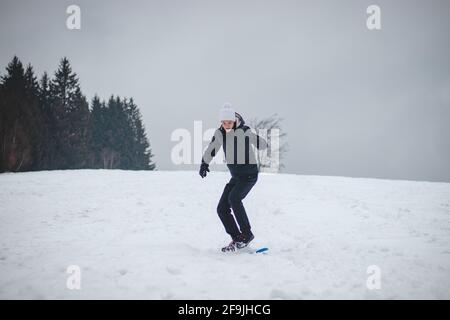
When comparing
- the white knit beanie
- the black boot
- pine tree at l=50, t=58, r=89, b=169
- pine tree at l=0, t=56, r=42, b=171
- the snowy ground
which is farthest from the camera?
pine tree at l=50, t=58, r=89, b=169

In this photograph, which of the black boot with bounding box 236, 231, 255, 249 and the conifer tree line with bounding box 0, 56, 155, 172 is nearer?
the black boot with bounding box 236, 231, 255, 249

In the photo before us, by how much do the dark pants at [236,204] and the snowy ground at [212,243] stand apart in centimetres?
52

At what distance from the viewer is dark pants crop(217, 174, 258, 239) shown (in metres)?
5.10

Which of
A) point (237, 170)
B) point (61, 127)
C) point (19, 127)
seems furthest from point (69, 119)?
point (237, 170)

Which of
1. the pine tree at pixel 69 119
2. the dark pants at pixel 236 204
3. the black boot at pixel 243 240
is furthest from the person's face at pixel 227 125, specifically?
the pine tree at pixel 69 119

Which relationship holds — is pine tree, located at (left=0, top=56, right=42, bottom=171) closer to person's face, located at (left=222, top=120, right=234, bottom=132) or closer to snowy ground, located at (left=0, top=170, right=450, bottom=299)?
snowy ground, located at (left=0, top=170, right=450, bottom=299)

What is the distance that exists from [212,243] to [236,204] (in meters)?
1.28

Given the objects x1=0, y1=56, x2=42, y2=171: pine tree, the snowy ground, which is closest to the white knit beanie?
the snowy ground

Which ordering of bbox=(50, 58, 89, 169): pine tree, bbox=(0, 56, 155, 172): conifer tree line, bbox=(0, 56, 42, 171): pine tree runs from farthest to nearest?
bbox=(50, 58, 89, 169): pine tree → bbox=(0, 56, 155, 172): conifer tree line → bbox=(0, 56, 42, 171): pine tree

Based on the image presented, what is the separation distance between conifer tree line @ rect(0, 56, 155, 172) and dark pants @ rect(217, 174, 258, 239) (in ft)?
104

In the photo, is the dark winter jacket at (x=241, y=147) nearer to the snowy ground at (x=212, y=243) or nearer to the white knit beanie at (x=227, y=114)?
the white knit beanie at (x=227, y=114)

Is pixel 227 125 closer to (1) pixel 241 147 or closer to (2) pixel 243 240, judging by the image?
(1) pixel 241 147

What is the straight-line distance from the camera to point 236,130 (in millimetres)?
5207
